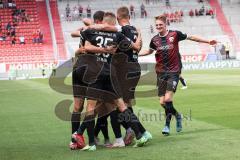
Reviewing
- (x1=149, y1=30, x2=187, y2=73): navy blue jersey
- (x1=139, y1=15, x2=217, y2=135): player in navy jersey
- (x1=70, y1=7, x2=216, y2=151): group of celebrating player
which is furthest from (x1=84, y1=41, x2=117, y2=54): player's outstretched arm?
(x1=149, y1=30, x2=187, y2=73): navy blue jersey

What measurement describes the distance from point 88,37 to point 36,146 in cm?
201

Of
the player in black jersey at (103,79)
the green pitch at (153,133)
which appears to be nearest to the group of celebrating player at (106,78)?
the player in black jersey at (103,79)

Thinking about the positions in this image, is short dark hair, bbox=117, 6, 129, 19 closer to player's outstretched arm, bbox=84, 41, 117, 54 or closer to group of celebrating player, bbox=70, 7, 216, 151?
group of celebrating player, bbox=70, 7, 216, 151

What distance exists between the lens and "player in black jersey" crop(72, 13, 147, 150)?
8.76 m

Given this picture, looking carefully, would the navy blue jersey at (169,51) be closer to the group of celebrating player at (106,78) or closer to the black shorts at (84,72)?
the group of celebrating player at (106,78)

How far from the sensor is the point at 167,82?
438 inches

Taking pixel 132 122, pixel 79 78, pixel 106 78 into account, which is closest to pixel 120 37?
pixel 106 78

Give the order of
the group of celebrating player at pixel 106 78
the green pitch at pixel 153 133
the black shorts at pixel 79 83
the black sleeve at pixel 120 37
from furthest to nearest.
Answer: the black shorts at pixel 79 83 → the black sleeve at pixel 120 37 → the group of celebrating player at pixel 106 78 → the green pitch at pixel 153 133

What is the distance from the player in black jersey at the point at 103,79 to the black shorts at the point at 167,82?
213cm

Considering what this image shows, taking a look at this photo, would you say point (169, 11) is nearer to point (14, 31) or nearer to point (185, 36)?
point (14, 31)

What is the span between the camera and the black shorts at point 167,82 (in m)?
11.1

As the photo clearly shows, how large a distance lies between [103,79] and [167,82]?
8.21 feet

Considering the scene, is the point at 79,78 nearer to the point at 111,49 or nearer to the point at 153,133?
the point at 111,49

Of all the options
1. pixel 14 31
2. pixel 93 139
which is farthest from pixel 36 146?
pixel 14 31
